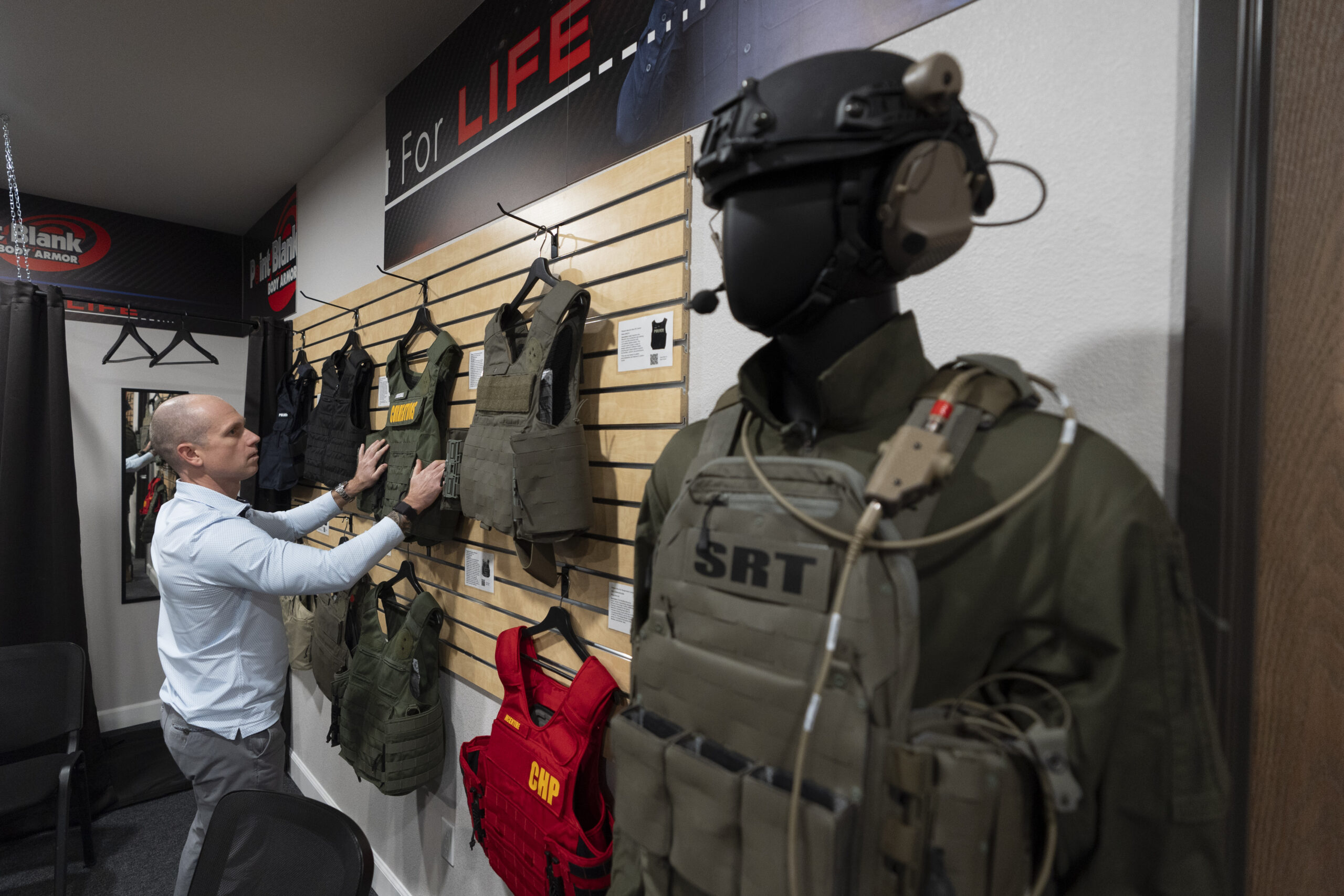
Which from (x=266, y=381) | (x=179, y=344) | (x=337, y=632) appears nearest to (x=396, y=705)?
(x=337, y=632)

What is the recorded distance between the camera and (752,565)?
2.35 feet

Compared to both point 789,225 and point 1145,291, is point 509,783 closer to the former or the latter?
point 789,225

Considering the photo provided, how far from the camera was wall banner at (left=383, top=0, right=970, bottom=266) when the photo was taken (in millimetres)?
1271

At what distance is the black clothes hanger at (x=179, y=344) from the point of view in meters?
4.01

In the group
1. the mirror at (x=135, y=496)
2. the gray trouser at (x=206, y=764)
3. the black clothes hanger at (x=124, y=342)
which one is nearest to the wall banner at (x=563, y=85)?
the gray trouser at (x=206, y=764)

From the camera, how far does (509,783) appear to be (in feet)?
5.17

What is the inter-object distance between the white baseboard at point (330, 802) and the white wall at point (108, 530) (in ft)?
4.66

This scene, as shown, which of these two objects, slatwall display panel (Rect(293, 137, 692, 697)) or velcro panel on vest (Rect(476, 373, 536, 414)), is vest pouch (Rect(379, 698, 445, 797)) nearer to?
slatwall display panel (Rect(293, 137, 692, 697))

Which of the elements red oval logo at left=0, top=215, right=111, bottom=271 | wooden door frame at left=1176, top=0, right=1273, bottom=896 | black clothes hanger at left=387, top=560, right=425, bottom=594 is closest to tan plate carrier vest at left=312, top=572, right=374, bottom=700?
black clothes hanger at left=387, top=560, right=425, bottom=594

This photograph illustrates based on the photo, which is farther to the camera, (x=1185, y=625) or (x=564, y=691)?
(x=564, y=691)

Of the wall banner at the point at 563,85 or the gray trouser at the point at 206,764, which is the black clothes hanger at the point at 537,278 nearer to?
the wall banner at the point at 563,85

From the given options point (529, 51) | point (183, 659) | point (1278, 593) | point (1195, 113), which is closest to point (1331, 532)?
point (1278, 593)

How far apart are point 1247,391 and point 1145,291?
179mm

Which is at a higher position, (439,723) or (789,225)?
(789,225)
